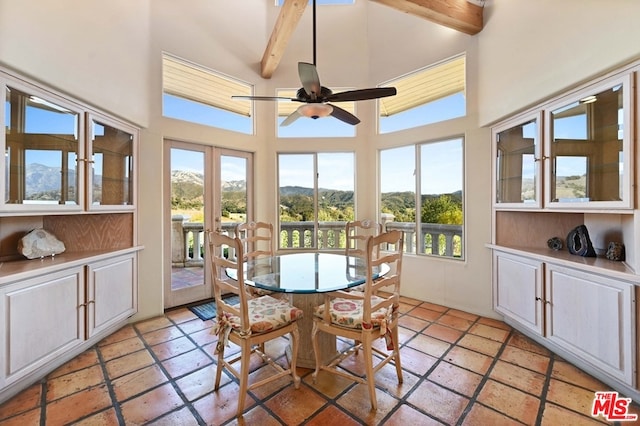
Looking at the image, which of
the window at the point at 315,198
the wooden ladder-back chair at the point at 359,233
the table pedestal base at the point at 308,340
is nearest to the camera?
the table pedestal base at the point at 308,340

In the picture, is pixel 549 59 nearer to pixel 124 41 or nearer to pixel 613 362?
pixel 613 362

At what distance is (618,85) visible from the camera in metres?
1.83

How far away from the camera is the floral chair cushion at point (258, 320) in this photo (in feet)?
5.78

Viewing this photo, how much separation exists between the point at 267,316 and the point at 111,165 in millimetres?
2285

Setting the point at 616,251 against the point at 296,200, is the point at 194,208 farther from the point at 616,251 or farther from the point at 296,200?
the point at 616,251

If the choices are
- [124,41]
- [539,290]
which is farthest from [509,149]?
[124,41]

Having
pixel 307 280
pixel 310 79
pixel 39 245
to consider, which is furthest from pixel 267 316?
pixel 39 245

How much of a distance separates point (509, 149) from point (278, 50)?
2904 mm

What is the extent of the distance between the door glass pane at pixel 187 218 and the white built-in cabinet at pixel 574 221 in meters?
3.54

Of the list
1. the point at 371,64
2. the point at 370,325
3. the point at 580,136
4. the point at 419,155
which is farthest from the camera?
the point at 371,64

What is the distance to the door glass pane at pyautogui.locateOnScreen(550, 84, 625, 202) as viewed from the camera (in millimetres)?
1906

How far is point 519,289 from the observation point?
263 centimetres

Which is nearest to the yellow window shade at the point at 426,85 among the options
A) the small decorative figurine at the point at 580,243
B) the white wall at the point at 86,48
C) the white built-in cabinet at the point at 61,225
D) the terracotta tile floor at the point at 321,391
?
the small decorative figurine at the point at 580,243

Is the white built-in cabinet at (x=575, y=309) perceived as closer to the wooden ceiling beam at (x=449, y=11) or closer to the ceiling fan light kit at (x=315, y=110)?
the ceiling fan light kit at (x=315, y=110)
